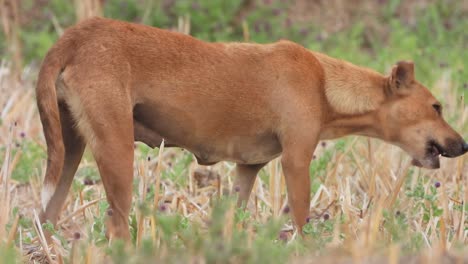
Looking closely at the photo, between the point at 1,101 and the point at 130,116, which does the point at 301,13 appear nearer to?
the point at 1,101

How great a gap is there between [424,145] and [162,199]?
1784 mm

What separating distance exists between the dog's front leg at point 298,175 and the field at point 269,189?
150mm

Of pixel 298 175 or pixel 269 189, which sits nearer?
pixel 298 175

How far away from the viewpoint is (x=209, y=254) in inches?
151

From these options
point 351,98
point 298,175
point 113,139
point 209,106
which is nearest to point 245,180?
point 298,175

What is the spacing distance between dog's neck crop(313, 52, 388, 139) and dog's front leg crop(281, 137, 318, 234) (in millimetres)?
337

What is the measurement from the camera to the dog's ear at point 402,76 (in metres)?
6.25

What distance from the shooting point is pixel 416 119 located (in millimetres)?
6340

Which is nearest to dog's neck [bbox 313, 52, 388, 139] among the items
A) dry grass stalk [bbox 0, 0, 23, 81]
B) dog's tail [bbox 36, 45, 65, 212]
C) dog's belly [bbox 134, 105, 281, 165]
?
dog's belly [bbox 134, 105, 281, 165]

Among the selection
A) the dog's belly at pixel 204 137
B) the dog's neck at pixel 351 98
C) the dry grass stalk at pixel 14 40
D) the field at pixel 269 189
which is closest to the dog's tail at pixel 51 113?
the field at pixel 269 189

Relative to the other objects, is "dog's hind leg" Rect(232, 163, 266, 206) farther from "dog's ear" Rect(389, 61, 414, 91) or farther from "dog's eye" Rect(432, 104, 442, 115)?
"dog's eye" Rect(432, 104, 442, 115)

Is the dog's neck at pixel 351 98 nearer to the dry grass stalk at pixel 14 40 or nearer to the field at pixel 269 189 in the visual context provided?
the field at pixel 269 189

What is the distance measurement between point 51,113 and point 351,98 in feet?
6.51

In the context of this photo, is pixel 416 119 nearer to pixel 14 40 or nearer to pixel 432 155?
pixel 432 155
